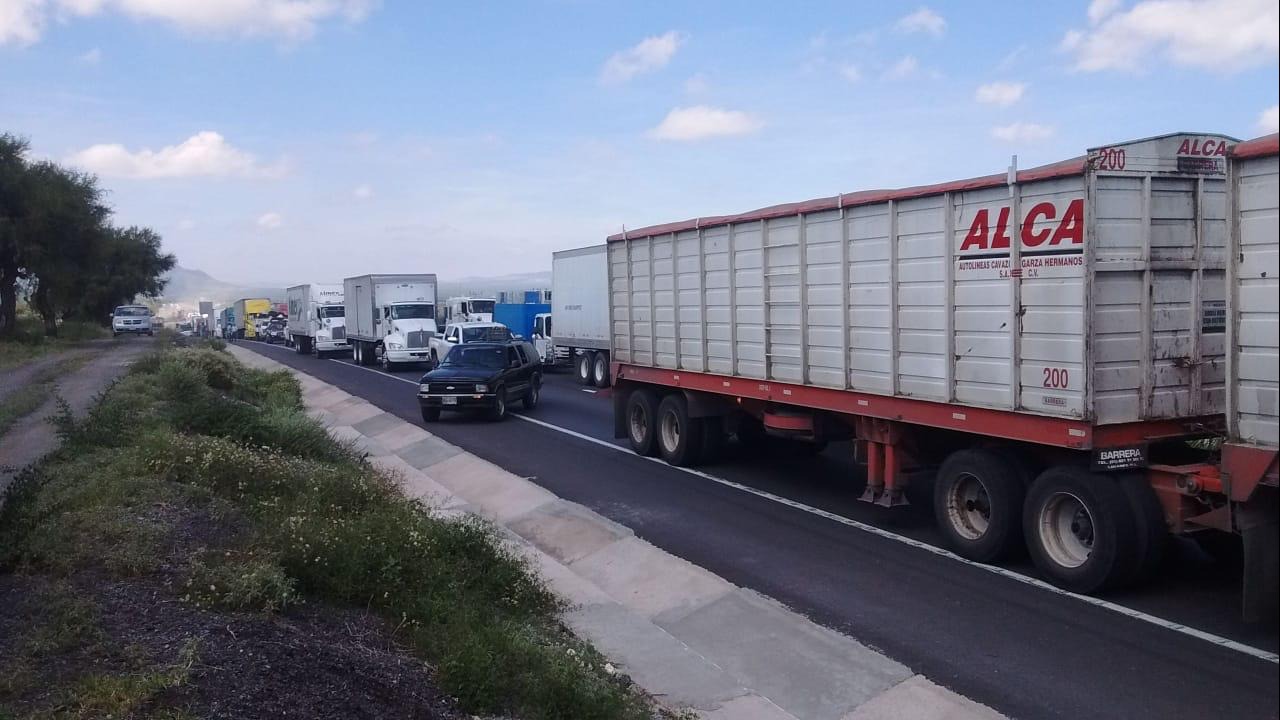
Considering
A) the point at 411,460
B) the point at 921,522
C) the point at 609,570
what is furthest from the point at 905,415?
the point at 411,460

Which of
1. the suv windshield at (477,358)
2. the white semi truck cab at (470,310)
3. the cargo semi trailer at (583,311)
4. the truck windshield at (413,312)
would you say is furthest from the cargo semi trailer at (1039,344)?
the white semi truck cab at (470,310)

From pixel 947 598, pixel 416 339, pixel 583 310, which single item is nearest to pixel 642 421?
pixel 947 598

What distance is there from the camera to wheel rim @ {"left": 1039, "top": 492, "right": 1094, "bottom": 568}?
28.5 feet

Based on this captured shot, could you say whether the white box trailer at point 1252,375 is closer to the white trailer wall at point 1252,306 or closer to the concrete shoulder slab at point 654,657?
the white trailer wall at point 1252,306

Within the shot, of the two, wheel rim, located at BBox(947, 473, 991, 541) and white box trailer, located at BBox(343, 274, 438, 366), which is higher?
white box trailer, located at BBox(343, 274, 438, 366)

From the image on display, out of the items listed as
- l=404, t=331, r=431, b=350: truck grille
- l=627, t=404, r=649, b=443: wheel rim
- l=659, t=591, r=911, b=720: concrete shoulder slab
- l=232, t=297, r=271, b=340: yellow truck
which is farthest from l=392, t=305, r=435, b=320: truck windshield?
l=232, t=297, r=271, b=340: yellow truck

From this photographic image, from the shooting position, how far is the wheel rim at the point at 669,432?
1573 cm

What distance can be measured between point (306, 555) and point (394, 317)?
32.3 meters

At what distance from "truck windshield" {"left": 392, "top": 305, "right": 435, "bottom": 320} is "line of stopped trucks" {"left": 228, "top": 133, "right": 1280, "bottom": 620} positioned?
26892mm

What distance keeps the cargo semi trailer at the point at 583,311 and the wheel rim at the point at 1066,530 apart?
2122 cm

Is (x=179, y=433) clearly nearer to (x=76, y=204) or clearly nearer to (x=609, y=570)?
(x=609, y=570)

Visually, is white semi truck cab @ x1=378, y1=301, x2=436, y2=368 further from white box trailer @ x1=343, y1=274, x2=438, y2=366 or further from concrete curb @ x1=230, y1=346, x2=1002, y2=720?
concrete curb @ x1=230, y1=346, x2=1002, y2=720

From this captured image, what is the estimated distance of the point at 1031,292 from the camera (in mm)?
9070

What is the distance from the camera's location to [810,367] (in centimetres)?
1234
